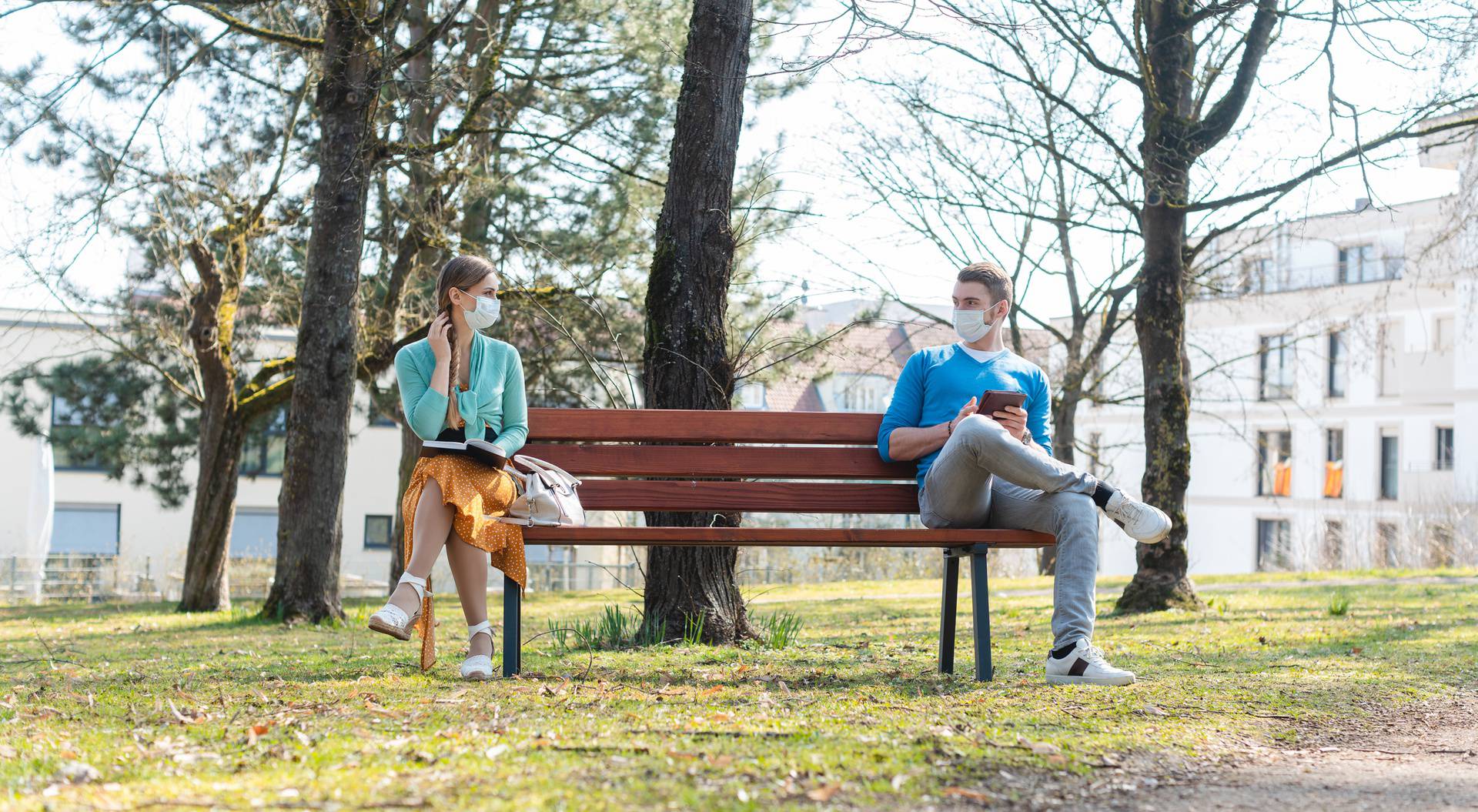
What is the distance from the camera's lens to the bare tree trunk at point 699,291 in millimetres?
5828

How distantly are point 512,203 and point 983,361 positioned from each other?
1059cm

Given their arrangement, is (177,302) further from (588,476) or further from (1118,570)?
(1118,570)

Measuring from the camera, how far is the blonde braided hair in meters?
4.54

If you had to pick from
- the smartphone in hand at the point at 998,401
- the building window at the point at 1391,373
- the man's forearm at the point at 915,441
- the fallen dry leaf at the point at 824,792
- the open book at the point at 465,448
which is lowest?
the fallen dry leaf at the point at 824,792

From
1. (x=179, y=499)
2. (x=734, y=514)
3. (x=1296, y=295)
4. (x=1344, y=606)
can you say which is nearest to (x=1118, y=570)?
(x=1296, y=295)

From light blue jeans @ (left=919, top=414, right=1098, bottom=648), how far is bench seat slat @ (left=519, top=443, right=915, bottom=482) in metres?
0.44

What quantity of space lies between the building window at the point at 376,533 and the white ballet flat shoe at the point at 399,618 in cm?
3245

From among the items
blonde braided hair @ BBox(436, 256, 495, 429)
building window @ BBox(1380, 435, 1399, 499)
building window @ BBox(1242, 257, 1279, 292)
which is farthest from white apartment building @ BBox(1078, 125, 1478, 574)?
blonde braided hair @ BBox(436, 256, 495, 429)

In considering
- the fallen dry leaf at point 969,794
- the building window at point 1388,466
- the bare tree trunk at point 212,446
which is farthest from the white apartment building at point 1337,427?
the fallen dry leaf at point 969,794

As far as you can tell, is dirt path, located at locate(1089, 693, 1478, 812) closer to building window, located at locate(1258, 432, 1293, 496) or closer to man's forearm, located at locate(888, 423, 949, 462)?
man's forearm, located at locate(888, 423, 949, 462)

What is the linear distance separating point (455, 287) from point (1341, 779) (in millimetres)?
3092

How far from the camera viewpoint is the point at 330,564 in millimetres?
9281

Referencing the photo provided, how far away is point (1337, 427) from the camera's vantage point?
131 feet

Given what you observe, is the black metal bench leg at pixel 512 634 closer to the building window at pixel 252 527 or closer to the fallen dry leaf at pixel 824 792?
the fallen dry leaf at pixel 824 792
